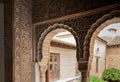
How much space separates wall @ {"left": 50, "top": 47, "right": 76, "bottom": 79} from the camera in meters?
6.54

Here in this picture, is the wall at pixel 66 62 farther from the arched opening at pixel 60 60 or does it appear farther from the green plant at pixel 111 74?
the green plant at pixel 111 74

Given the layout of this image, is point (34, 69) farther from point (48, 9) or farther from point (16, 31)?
point (48, 9)

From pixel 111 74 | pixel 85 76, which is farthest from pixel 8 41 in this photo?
pixel 111 74

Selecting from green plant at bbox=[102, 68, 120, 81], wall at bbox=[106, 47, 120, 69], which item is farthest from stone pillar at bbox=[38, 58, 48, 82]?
wall at bbox=[106, 47, 120, 69]

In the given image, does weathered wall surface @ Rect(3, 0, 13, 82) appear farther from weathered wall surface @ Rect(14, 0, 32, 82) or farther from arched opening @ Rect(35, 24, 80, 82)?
arched opening @ Rect(35, 24, 80, 82)

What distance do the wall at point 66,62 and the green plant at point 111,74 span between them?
2.85 m

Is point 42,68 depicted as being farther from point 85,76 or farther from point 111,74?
point 111,74

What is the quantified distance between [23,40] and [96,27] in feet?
3.64

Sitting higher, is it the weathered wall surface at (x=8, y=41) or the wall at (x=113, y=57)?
the weathered wall surface at (x=8, y=41)

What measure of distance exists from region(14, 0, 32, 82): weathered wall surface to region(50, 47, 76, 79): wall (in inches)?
127

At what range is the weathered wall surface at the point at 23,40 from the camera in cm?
249

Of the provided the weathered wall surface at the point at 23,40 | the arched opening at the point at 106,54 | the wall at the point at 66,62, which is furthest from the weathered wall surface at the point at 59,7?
the arched opening at the point at 106,54

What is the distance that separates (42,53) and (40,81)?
17.3 inches

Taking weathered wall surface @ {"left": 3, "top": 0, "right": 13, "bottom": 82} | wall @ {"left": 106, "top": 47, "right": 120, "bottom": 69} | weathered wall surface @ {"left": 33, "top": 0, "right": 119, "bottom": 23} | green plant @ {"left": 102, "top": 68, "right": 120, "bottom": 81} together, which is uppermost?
weathered wall surface @ {"left": 33, "top": 0, "right": 119, "bottom": 23}
